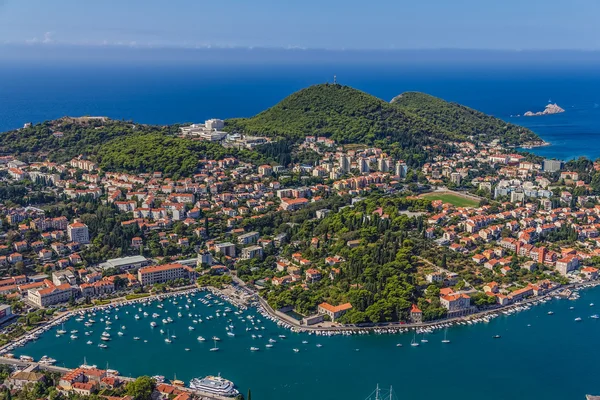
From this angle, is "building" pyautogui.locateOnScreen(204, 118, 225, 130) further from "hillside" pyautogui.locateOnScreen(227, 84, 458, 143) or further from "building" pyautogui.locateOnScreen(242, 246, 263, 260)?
"building" pyautogui.locateOnScreen(242, 246, 263, 260)

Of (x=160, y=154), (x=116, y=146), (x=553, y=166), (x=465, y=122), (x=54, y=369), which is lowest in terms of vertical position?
(x=54, y=369)

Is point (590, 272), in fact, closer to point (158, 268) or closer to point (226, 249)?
point (226, 249)

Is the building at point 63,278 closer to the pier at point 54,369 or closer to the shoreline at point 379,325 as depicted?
the pier at point 54,369

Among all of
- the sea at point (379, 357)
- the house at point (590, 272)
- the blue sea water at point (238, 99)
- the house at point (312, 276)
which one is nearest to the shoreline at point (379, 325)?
the sea at point (379, 357)

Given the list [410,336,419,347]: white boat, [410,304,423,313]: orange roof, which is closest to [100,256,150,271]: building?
[410,304,423,313]: orange roof

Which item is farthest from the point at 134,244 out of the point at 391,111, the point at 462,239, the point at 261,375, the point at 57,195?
the point at 391,111

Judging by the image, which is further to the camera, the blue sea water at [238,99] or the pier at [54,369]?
the blue sea water at [238,99]

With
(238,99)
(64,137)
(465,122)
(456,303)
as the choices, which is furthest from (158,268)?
(238,99)
